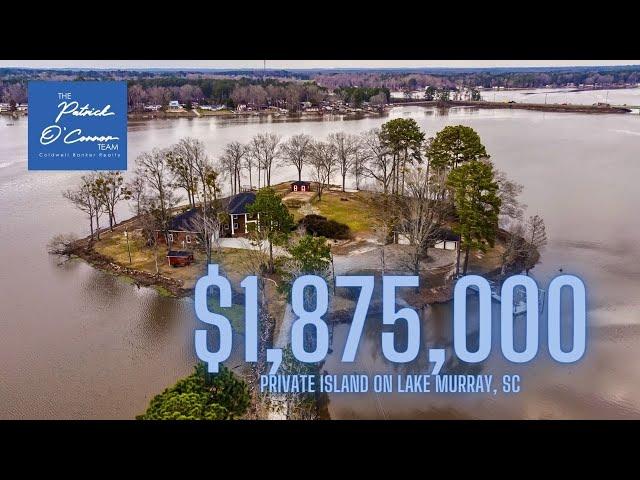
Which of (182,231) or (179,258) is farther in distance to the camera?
(182,231)

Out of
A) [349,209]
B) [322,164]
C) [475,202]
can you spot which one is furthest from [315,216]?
[475,202]

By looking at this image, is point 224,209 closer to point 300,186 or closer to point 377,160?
point 300,186

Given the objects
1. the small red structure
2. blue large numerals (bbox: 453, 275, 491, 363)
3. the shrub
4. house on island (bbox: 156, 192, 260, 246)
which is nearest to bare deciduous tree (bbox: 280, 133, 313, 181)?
house on island (bbox: 156, 192, 260, 246)

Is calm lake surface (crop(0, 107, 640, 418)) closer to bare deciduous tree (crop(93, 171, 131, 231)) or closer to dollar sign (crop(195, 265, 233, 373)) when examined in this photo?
bare deciduous tree (crop(93, 171, 131, 231))

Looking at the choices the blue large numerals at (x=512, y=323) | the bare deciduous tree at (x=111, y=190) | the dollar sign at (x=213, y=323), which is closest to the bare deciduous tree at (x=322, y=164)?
the bare deciduous tree at (x=111, y=190)

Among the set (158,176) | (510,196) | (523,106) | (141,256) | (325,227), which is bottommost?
(141,256)
